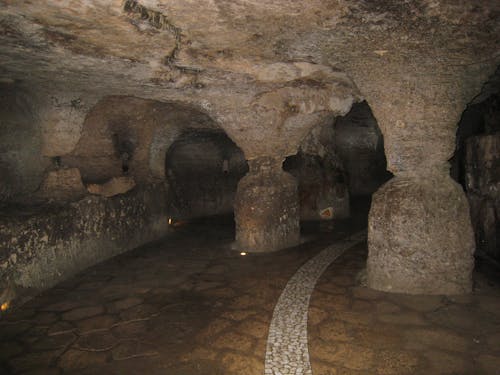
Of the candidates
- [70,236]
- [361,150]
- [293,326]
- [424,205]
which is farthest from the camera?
[361,150]

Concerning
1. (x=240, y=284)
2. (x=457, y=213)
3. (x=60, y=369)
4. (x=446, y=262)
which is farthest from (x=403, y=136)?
(x=60, y=369)

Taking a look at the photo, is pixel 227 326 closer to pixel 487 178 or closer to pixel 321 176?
pixel 487 178

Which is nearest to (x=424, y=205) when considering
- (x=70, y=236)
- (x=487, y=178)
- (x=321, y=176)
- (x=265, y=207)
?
(x=487, y=178)

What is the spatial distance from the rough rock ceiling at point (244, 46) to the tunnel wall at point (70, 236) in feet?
5.87

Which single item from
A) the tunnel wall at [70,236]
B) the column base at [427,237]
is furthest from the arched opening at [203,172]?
the column base at [427,237]

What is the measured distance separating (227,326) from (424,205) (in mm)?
2515

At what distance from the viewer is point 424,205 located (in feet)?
14.0

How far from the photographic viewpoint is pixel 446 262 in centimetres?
426

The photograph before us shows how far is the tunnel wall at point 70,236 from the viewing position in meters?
4.42

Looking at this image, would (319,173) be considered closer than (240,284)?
No

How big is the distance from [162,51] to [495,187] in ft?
16.1

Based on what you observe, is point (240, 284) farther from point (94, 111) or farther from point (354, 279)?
point (94, 111)

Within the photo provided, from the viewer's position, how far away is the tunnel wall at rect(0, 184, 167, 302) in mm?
4418

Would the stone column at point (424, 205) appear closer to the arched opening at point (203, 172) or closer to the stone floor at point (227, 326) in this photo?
the stone floor at point (227, 326)
